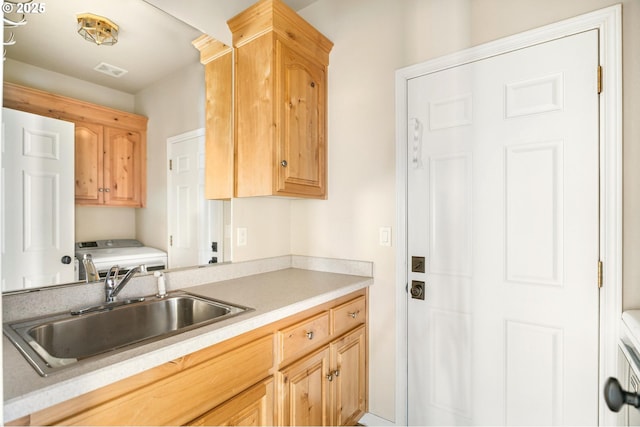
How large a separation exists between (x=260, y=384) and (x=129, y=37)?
64.7 inches

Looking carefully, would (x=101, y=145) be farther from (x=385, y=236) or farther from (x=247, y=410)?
(x=385, y=236)

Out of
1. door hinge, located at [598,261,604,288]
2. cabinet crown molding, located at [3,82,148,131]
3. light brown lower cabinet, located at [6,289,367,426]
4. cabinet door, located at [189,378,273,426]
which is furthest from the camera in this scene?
door hinge, located at [598,261,604,288]

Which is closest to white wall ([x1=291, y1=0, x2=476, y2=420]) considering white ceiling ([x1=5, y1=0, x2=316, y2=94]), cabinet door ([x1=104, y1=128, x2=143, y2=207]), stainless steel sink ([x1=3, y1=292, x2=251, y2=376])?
white ceiling ([x1=5, y1=0, x2=316, y2=94])

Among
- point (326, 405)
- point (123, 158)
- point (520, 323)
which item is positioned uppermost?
point (123, 158)

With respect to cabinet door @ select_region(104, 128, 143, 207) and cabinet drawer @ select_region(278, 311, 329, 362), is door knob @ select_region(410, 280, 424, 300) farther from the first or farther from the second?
cabinet door @ select_region(104, 128, 143, 207)

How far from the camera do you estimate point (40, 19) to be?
1297 mm

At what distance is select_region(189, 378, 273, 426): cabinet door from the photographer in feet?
3.76

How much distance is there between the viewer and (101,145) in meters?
1.48

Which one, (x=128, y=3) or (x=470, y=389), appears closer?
(x=128, y=3)

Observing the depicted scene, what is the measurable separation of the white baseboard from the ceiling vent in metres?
2.24

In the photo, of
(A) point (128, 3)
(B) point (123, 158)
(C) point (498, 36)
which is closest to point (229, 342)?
(B) point (123, 158)

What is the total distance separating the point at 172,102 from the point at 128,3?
454 mm

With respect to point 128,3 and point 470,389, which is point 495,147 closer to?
point 470,389

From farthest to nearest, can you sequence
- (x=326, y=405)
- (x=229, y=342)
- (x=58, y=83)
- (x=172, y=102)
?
(x=172, y=102) → (x=326, y=405) → (x=58, y=83) → (x=229, y=342)
